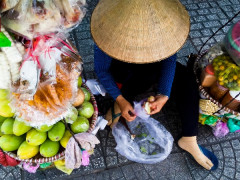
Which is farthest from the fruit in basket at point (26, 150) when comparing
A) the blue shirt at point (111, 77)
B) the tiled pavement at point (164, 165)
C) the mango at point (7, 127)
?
the blue shirt at point (111, 77)

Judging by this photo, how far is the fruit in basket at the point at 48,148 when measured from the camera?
179cm

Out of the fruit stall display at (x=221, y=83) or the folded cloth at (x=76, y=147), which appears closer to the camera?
the folded cloth at (x=76, y=147)

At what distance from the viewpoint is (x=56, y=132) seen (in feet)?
5.89

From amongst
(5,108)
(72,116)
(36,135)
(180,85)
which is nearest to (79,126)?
(72,116)

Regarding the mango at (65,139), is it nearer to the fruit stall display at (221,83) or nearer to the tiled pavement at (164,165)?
the tiled pavement at (164,165)

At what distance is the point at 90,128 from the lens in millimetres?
1994

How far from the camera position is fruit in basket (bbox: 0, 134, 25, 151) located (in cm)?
179

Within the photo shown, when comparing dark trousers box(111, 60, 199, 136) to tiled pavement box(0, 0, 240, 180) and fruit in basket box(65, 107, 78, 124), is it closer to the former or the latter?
tiled pavement box(0, 0, 240, 180)

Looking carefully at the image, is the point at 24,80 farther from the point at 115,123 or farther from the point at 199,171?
the point at 199,171

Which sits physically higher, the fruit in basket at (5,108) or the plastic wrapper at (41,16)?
the plastic wrapper at (41,16)

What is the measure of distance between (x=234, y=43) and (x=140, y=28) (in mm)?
1134

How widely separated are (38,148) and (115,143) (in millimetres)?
946

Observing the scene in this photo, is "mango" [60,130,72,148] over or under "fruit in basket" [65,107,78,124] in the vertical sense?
under

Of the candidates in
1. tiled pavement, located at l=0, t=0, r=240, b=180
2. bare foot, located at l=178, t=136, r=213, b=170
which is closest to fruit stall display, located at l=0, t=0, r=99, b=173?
tiled pavement, located at l=0, t=0, r=240, b=180
